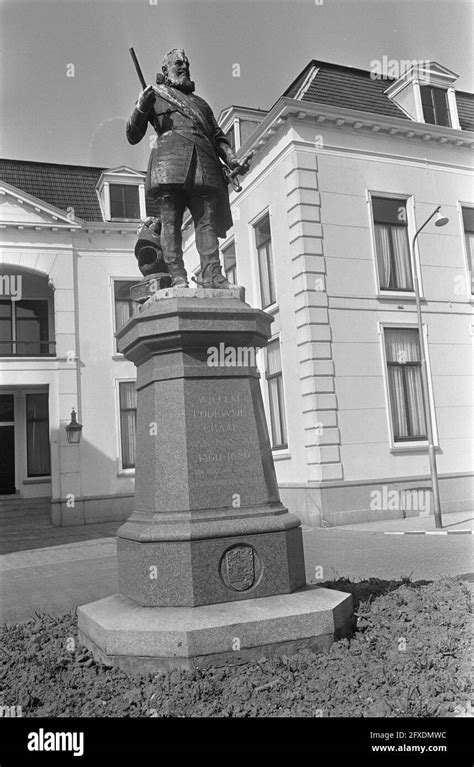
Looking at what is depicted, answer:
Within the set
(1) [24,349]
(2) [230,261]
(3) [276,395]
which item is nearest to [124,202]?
(2) [230,261]

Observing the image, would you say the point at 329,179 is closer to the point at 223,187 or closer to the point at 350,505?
the point at 350,505

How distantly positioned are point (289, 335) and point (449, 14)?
1035 cm

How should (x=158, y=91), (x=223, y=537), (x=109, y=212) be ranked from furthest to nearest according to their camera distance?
(x=109, y=212), (x=158, y=91), (x=223, y=537)

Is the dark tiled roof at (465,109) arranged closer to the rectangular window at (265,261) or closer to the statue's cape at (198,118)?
the rectangular window at (265,261)

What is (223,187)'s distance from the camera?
5.33 metres

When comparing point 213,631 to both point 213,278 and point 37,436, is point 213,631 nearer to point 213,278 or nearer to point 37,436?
point 213,278

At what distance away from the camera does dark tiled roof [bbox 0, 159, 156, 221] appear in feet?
73.4

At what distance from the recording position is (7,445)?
2291 cm

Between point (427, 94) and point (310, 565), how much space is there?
47.2 ft

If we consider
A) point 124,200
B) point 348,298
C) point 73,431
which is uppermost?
point 124,200

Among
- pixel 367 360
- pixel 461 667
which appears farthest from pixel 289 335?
pixel 461 667

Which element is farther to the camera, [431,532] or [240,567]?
[431,532]


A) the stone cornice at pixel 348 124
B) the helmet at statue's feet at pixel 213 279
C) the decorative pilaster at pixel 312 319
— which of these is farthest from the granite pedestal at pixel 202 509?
the stone cornice at pixel 348 124

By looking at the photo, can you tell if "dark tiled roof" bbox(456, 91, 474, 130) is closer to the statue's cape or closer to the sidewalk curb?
the sidewalk curb
